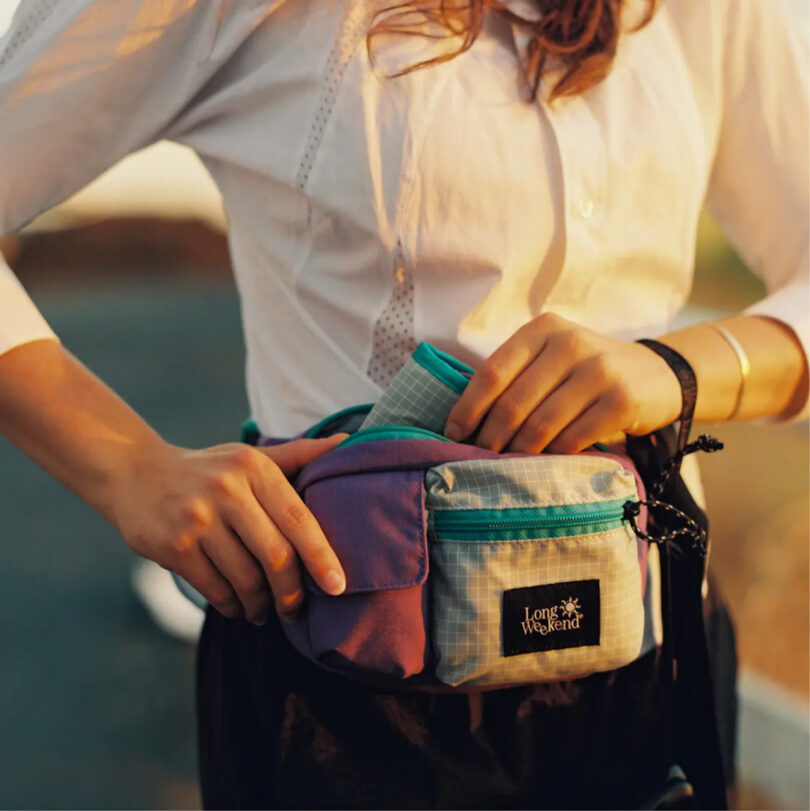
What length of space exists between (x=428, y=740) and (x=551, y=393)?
40 cm

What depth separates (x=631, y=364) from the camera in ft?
3.21

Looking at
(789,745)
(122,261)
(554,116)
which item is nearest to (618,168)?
(554,116)

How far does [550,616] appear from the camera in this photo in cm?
92

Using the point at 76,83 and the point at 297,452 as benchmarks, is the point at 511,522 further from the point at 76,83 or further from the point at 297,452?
the point at 76,83

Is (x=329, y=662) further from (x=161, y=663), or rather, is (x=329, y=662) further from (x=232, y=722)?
(x=161, y=663)

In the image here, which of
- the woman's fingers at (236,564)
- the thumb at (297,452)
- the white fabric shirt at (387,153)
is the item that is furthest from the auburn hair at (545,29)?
the woman's fingers at (236,564)

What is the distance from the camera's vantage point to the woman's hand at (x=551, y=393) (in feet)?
3.08

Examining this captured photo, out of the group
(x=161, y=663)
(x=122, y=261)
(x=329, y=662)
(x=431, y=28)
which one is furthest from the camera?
(x=122, y=261)

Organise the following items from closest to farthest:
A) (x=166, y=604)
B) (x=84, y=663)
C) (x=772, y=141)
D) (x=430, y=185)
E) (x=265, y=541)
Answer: (x=265, y=541)
(x=430, y=185)
(x=772, y=141)
(x=84, y=663)
(x=166, y=604)

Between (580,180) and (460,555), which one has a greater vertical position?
(580,180)

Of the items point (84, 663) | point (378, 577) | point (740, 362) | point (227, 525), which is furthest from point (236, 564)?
point (84, 663)

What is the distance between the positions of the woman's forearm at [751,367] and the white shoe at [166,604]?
8.38 ft

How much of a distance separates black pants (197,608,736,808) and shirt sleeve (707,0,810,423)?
467mm

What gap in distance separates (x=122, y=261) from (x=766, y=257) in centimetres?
1165
